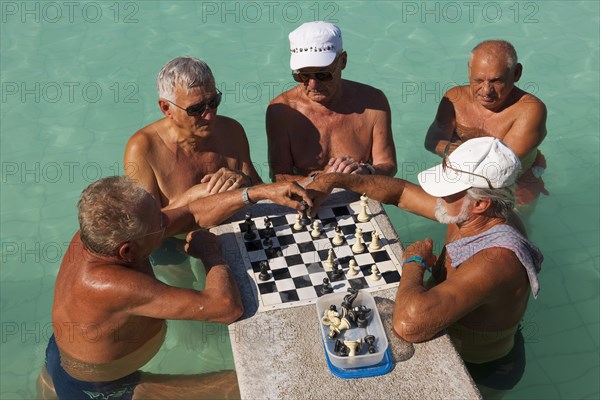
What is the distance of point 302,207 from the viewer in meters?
4.40

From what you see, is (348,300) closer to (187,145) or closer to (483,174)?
(483,174)

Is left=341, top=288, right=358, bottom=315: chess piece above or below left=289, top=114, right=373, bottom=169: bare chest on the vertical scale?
above

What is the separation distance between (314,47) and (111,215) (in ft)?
6.48

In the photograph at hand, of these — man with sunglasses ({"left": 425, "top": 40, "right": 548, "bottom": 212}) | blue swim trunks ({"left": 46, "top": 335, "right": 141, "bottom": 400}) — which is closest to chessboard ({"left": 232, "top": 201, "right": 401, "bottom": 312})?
blue swim trunks ({"left": 46, "top": 335, "right": 141, "bottom": 400})

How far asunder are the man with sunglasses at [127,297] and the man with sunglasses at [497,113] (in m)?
1.91

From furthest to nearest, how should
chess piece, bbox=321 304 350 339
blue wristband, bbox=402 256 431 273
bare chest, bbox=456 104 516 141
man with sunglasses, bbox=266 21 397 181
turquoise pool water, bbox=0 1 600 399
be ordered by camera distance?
turquoise pool water, bbox=0 1 600 399, bare chest, bbox=456 104 516 141, man with sunglasses, bbox=266 21 397 181, blue wristband, bbox=402 256 431 273, chess piece, bbox=321 304 350 339

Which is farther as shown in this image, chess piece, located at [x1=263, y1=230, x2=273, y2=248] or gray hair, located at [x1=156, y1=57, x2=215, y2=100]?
gray hair, located at [x1=156, y1=57, x2=215, y2=100]

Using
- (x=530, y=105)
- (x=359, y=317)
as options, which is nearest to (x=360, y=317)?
(x=359, y=317)

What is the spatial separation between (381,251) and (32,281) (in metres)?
3.83

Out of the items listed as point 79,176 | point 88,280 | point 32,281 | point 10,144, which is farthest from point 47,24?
point 88,280

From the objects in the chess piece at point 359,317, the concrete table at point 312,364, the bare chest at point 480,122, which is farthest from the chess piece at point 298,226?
the bare chest at point 480,122

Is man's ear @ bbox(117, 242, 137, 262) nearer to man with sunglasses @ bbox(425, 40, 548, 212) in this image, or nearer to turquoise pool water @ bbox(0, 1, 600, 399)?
turquoise pool water @ bbox(0, 1, 600, 399)

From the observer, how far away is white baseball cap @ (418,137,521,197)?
364 centimetres

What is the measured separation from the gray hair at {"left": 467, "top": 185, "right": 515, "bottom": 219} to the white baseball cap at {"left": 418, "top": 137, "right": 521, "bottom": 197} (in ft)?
0.10
